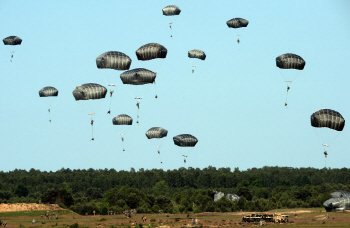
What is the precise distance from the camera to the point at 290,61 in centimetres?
10831

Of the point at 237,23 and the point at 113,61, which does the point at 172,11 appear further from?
the point at 113,61

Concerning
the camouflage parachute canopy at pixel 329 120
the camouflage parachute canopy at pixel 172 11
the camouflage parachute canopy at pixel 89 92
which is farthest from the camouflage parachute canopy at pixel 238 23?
the camouflage parachute canopy at pixel 329 120

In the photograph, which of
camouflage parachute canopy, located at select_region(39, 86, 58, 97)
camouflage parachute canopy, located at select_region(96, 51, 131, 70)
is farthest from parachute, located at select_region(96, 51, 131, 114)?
camouflage parachute canopy, located at select_region(39, 86, 58, 97)

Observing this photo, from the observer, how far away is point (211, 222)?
110 m

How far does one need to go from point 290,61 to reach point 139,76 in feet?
72.8

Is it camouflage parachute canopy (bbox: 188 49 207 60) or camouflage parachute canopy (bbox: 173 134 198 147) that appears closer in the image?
camouflage parachute canopy (bbox: 173 134 198 147)

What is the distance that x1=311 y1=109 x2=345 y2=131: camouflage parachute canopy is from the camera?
323 ft

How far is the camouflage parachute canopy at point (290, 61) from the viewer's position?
4262 inches

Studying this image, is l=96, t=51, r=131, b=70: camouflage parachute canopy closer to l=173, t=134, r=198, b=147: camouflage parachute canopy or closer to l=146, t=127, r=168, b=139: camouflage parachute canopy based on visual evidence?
l=146, t=127, r=168, b=139: camouflage parachute canopy

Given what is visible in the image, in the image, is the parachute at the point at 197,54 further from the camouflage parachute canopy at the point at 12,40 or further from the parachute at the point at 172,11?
the camouflage parachute canopy at the point at 12,40

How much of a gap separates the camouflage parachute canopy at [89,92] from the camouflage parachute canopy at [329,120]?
1189 inches

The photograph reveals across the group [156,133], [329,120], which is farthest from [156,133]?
[329,120]

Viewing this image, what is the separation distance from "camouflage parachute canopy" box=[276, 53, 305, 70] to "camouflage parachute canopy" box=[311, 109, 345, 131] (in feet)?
37.3

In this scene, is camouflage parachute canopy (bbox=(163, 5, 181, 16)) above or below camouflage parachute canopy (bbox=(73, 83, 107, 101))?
above
